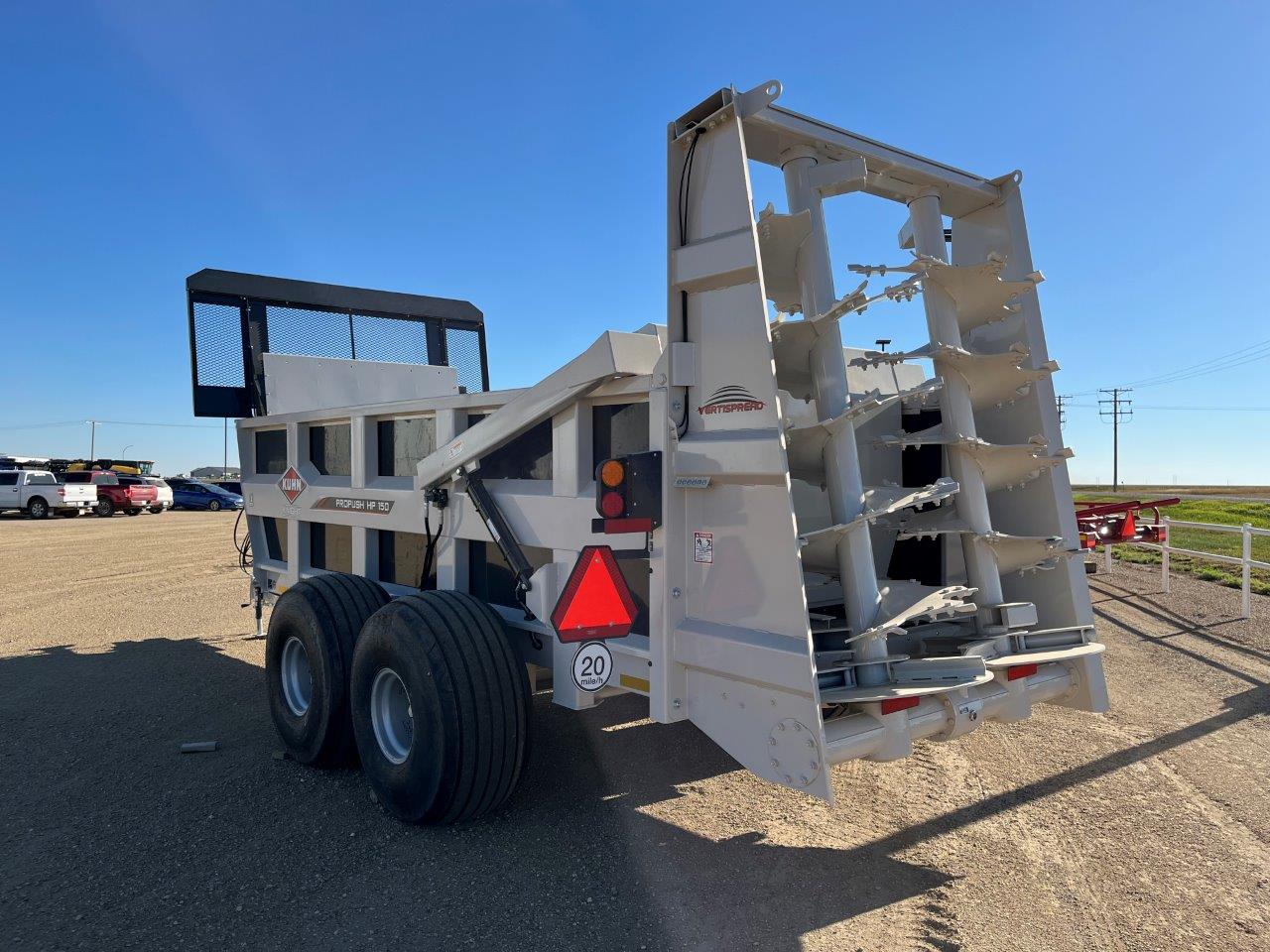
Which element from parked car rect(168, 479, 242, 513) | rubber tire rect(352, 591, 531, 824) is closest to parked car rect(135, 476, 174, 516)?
parked car rect(168, 479, 242, 513)

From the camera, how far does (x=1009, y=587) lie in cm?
411

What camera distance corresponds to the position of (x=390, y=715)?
13.2 feet

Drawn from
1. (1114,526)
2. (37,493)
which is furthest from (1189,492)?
(37,493)

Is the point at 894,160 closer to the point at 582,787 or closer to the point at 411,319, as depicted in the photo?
the point at 582,787

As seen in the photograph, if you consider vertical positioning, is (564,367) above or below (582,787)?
above

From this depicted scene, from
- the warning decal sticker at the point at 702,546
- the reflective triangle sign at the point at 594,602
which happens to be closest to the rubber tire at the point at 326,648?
the reflective triangle sign at the point at 594,602

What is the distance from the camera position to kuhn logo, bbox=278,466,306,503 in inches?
227

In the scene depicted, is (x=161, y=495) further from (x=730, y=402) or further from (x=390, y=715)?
(x=730, y=402)

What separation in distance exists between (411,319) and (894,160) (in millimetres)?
4680

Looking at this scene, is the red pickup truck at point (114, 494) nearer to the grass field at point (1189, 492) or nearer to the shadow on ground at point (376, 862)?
the shadow on ground at point (376, 862)

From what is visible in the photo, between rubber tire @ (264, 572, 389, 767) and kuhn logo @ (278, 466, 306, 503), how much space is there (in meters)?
1.20

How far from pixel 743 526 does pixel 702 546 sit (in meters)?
0.23

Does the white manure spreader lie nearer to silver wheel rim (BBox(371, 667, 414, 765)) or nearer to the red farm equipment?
silver wheel rim (BBox(371, 667, 414, 765))

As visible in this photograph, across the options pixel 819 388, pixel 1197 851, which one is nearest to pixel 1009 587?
pixel 1197 851
